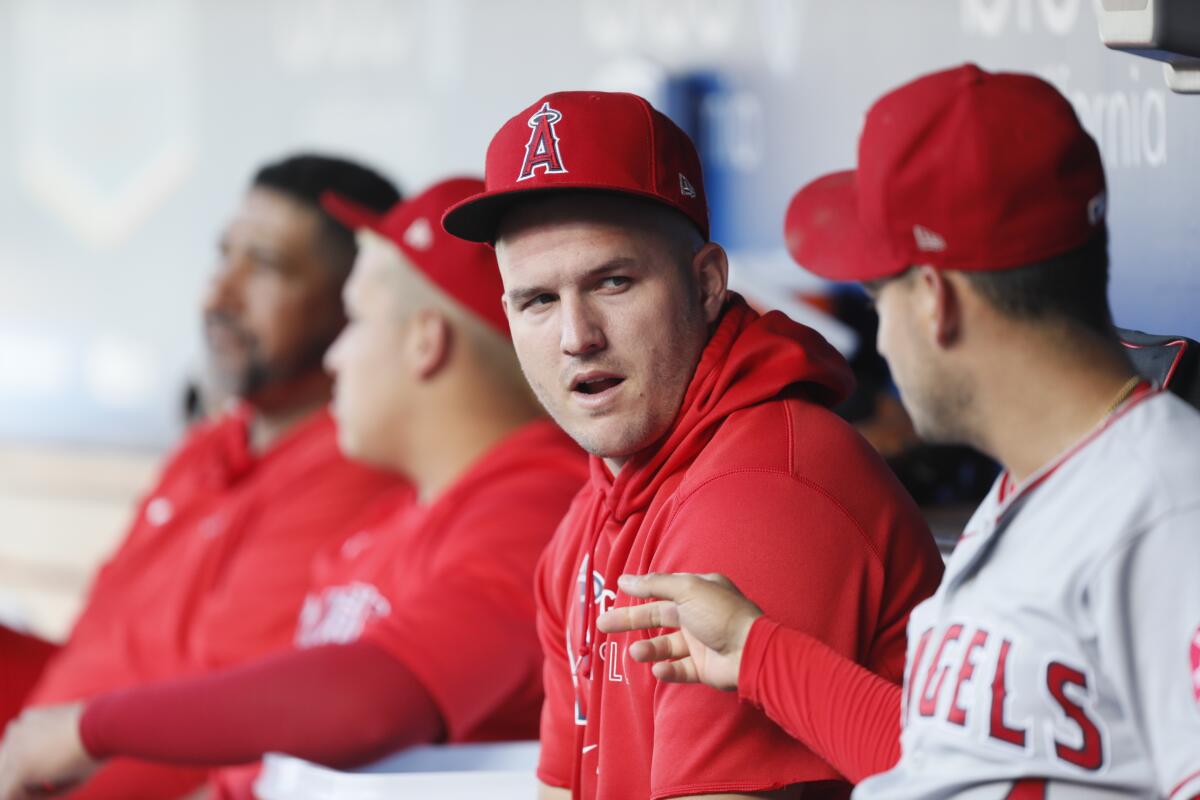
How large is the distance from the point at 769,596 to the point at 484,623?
0.66m

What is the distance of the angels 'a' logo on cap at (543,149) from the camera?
3.77ft

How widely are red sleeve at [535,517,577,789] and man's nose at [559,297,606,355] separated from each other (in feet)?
0.73

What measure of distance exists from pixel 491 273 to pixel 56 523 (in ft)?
9.34

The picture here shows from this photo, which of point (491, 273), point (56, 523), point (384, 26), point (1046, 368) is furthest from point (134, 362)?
point (1046, 368)

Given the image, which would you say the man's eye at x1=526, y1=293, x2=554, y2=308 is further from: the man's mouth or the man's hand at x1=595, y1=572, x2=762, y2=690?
the man's hand at x1=595, y1=572, x2=762, y2=690

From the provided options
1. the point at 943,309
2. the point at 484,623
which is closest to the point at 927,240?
the point at 943,309

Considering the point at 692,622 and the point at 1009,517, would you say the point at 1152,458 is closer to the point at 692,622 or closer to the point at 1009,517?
the point at 1009,517

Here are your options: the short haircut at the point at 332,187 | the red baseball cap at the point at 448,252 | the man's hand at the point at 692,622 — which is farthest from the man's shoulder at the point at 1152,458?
the short haircut at the point at 332,187

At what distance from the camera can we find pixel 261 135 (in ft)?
13.0

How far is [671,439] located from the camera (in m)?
1.18

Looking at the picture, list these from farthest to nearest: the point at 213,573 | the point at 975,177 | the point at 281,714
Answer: the point at 213,573
the point at 281,714
the point at 975,177

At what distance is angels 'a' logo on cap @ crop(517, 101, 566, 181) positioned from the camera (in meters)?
1.15

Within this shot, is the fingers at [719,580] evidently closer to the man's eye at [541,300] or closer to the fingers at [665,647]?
the fingers at [665,647]

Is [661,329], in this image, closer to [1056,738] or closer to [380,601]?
[1056,738]
